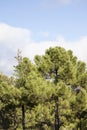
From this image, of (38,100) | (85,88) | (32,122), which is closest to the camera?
(38,100)

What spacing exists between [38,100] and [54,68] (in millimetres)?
4167

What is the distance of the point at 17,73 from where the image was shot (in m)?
41.1

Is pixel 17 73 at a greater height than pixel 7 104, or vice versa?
pixel 17 73

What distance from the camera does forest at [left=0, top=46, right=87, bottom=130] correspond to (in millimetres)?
39281

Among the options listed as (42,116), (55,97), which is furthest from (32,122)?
(55,97)

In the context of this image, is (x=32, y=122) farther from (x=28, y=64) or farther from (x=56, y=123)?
(x=28, y=64)

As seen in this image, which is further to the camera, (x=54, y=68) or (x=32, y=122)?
(x=32, y=122)

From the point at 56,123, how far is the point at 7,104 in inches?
244

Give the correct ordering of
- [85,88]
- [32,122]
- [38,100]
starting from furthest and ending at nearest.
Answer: [32,122] → [85,88] → [38,100]

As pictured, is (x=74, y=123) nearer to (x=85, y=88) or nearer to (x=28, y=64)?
(x=85, y=88)

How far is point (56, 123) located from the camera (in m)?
43.7

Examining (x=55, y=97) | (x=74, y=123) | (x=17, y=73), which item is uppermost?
(x=17, y=73)

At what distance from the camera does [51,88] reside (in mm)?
39375

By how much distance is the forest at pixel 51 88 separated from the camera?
39.3m
